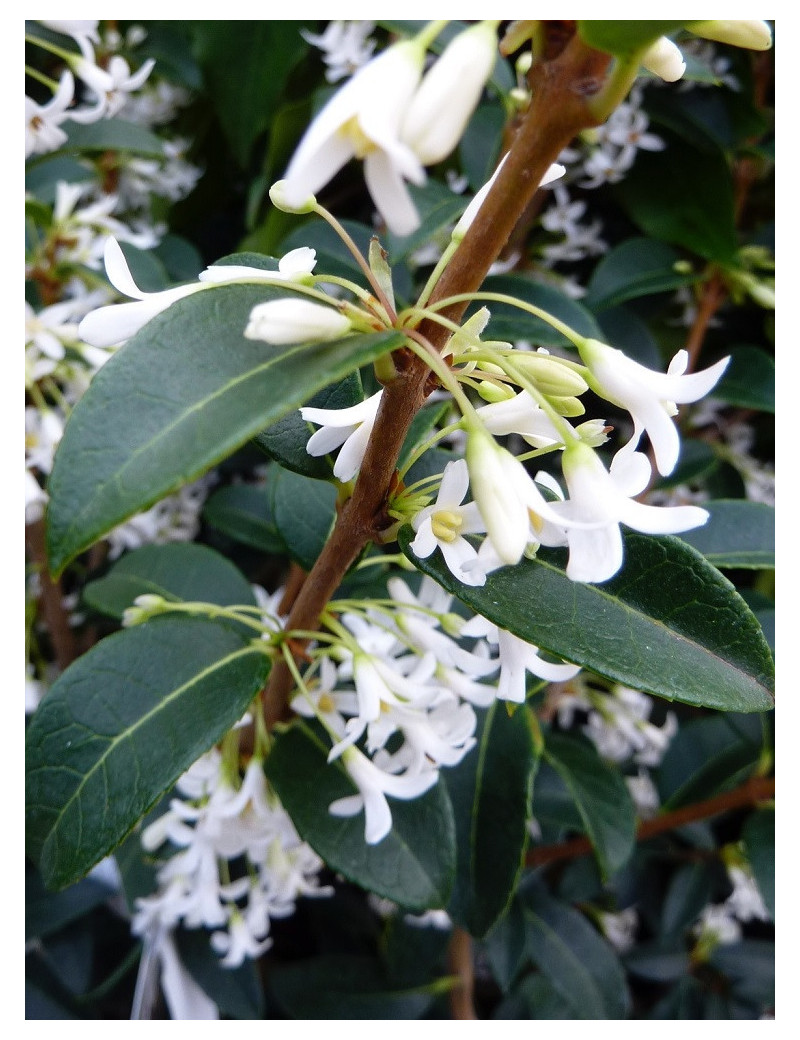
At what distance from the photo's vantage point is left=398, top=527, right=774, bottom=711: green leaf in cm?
58

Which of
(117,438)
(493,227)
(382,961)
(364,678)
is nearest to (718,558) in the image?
(364,678)

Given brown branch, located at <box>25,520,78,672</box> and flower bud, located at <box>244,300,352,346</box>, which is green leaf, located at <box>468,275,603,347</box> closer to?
flower bud, located at <box>244,300,352,346</box>

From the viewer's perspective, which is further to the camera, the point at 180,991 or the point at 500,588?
the point at 180,991

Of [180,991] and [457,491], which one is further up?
[457,491]

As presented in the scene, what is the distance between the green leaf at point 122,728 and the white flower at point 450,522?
10.9 inches

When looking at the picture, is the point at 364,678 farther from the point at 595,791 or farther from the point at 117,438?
Answer: the point at 595,791

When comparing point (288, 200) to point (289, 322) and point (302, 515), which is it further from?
point (302, 515)

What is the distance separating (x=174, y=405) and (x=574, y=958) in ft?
4.54

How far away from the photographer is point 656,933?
1704mm

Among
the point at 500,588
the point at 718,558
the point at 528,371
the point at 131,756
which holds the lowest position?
the point at 718,558

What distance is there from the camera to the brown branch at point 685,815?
141cm

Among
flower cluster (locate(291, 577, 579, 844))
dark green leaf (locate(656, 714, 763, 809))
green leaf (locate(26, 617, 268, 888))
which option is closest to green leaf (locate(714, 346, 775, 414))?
dark green leaf (locate(656, 714, 763, 809))

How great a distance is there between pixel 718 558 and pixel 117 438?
81 centimetres

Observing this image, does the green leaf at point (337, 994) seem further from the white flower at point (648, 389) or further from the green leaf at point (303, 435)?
the white flower at point (648, 389)
